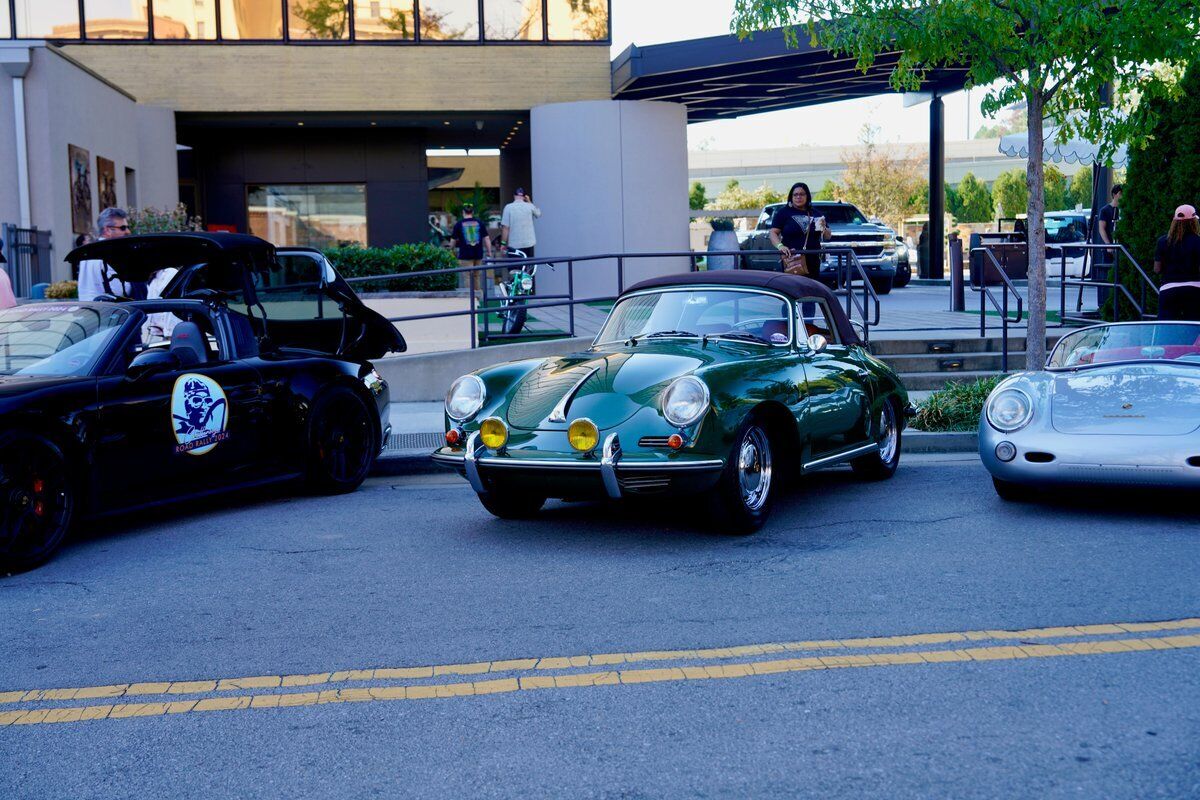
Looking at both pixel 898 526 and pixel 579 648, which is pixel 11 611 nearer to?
pixel 579 648

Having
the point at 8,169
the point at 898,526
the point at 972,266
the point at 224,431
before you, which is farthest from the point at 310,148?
the point at 898,526

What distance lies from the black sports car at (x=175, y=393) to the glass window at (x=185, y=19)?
16.2 metres

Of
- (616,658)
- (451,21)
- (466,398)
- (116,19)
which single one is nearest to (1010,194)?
(451,21)

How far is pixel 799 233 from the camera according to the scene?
14656 mm

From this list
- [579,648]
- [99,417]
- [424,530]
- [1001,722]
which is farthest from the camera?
[424,530]

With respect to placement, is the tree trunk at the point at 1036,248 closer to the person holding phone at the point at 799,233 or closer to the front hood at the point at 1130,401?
the person holding phone at the point at 799,233

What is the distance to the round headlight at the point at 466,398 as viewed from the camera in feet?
25.2

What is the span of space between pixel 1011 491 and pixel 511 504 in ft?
10.2

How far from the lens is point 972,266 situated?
759 inches

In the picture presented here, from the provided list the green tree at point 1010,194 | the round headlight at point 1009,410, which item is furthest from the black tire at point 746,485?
the green tree at point 1010,194

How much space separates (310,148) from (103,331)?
22.4 m

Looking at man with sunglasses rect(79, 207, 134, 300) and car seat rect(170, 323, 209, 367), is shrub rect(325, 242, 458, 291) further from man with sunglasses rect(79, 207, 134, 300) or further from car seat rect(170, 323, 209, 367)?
car seat rect(170, 323, 209, 367)

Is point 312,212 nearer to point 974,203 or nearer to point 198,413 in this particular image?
point 198,413

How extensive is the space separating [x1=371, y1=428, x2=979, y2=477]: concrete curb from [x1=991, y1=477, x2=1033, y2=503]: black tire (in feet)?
7.43
